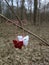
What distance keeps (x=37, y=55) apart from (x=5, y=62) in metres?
1.32

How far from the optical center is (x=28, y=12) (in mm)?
25406

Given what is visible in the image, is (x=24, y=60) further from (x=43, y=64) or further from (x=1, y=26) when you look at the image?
(x=1, y=26)

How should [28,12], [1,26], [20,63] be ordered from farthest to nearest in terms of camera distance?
[28,12] < [1,26] < [20,63]

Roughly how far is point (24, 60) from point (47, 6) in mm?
22155

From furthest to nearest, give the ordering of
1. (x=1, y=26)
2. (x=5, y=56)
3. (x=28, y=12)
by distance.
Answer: (x=28, y=12), (x=1, y=26), (x=5, y=56)

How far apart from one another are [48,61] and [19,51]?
4.22 feet

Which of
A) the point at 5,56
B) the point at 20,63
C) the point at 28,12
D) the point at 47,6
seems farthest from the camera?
the point at 47,6

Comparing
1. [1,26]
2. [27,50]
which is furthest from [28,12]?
[27,50]

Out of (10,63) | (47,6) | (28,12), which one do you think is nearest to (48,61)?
(10,63)

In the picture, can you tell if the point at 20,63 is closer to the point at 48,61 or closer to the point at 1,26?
the point at 48,61

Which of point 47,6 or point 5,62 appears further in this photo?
point 47,6

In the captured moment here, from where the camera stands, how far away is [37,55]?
6.73 metres

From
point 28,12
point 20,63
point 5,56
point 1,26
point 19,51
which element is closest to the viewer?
point 20,63

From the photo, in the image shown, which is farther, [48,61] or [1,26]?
[1,26]
